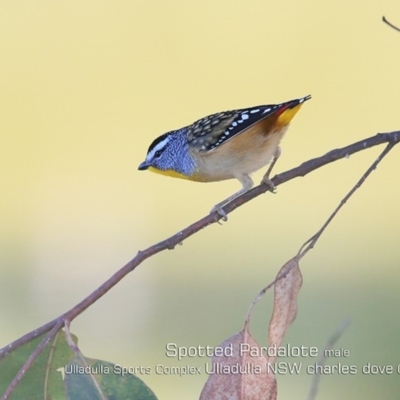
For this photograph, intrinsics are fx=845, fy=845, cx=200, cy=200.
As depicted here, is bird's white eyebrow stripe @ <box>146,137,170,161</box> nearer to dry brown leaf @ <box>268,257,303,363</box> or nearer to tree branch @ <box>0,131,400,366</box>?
tree branch @ <box>0,131,400,366</box>

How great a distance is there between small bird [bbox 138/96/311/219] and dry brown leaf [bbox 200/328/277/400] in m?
0.87

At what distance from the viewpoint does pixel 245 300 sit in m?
5.58

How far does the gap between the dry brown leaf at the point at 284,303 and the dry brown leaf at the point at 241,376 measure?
35 mm

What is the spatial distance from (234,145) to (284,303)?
1.01 meters

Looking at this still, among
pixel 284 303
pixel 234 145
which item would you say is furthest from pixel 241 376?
pixel 234 145

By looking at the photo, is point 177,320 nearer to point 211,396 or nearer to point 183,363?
point 183,363

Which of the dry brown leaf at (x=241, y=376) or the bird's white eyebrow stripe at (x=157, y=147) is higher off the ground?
the bird's white eyebrow stripe at (x=157, y=147)

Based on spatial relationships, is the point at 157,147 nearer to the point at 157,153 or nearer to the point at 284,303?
the point at 157,153

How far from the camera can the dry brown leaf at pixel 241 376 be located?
1.53 metres

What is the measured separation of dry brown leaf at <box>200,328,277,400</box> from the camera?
5.01 feet

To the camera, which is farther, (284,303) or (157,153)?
(157,153)

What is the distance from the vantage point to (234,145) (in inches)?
102

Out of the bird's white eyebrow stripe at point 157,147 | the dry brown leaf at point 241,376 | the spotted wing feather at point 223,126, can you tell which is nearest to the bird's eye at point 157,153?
the bird's white eyebrow stripe at point 157,147

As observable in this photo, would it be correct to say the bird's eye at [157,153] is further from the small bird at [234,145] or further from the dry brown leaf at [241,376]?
the dry brown leaf at [241,376]
